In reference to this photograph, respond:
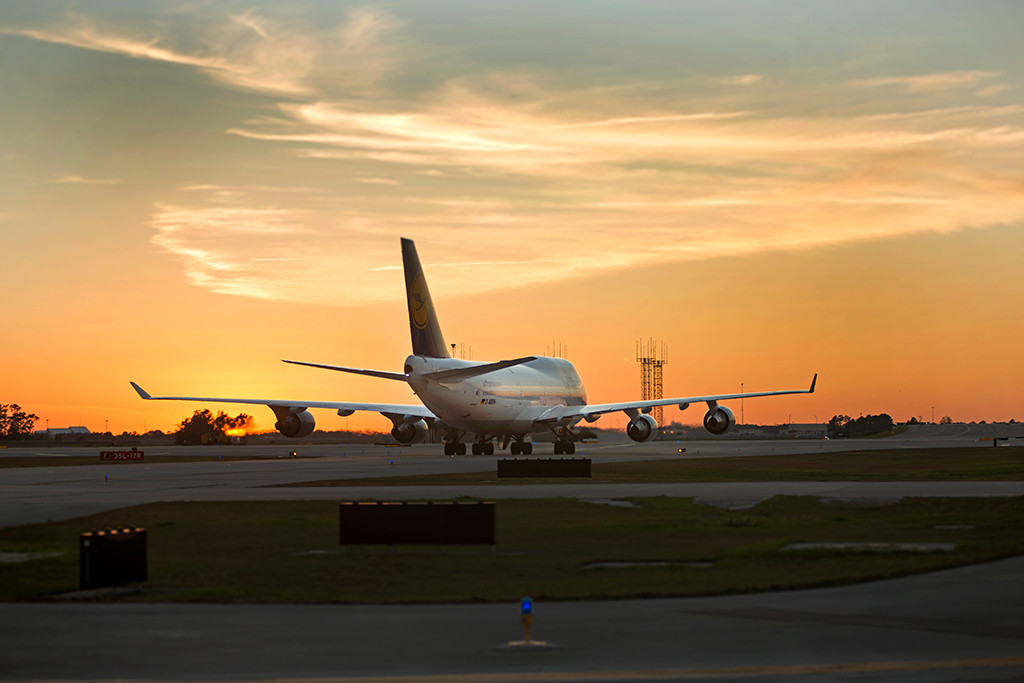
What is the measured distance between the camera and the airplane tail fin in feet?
229

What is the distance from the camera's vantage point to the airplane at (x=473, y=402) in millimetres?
71125

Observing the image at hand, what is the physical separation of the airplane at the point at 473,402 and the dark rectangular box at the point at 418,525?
36.0 metres

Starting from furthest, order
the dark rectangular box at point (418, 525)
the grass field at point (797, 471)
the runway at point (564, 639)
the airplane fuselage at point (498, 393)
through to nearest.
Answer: the airplane fuselage at point (498, 393)
the grass field at point (797, 471)
the dark rectangular box at point (418, 525)
the runway at point (564, 639)

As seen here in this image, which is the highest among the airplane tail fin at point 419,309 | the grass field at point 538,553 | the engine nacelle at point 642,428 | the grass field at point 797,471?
the airplane tail fin at point 419,309

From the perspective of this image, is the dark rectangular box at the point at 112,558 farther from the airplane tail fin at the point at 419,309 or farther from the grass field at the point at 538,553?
the airplane tail fin at the point at 419,309

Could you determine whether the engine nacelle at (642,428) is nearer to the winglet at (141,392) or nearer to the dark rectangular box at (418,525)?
the winglet at (141,392)

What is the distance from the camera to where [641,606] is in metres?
16.0

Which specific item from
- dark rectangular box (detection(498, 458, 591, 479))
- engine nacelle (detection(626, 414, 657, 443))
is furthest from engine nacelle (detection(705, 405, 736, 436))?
dark rectangular box (detection(498, 458, 591, 479))

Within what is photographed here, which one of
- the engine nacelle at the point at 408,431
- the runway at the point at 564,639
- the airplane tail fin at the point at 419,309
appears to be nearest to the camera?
the runway at the point at 564,639

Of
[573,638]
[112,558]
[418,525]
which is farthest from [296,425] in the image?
[573,638]

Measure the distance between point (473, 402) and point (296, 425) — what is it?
12.0m

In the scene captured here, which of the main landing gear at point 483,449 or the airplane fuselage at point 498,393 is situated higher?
the airplane fuselage at point 498,393

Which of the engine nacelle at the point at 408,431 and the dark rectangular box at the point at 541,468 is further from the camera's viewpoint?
the engine nacelle at the point at 408,431

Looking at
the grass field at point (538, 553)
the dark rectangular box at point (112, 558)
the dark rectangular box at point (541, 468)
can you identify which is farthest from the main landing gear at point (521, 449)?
the dark rectangular box at point (112, 558)
